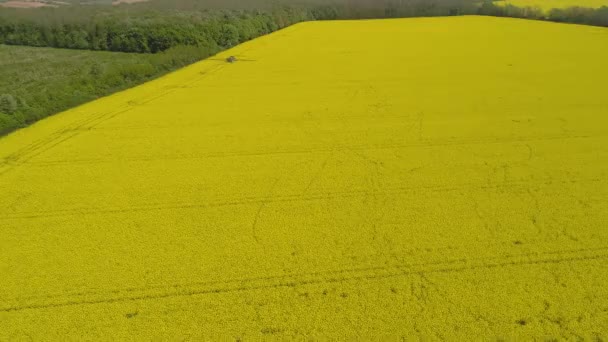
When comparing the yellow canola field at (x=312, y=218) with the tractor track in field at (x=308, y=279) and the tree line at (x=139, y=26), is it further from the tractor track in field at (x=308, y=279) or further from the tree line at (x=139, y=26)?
the tree line at (x=139, y=26)

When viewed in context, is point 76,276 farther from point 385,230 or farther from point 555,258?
point 555,258

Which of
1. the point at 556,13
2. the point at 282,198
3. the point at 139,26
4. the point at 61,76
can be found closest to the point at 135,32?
the point at 139,26

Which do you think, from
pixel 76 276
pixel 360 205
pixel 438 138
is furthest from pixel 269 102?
pixel 76 276

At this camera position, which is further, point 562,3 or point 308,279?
point 562,3

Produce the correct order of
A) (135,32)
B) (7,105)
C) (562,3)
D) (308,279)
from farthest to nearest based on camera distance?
(562,3) < (135,32) < (7,105) < (308,279)

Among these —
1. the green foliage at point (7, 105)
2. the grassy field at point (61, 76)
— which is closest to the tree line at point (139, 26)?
the grassy field at point (61, 76)

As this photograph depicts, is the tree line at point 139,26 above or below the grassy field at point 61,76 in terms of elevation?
above

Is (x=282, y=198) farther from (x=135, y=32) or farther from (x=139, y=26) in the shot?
(x=139, y=26)
